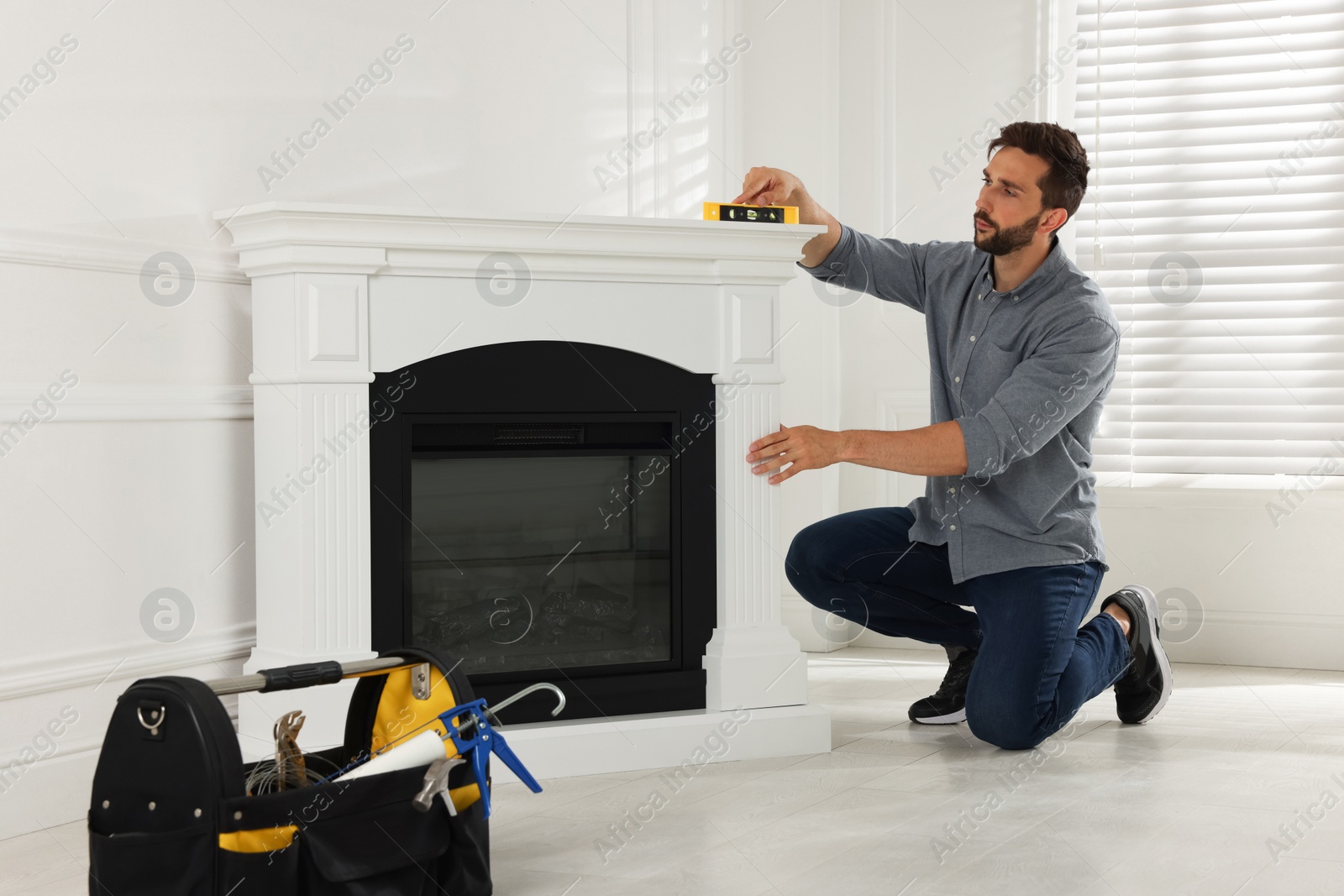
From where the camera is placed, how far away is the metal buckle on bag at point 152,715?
140cm

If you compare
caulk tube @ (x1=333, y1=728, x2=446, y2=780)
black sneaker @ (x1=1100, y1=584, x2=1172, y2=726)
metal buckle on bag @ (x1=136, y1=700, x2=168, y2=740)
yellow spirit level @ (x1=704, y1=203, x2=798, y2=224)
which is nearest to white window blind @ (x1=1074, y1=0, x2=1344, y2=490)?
black sneaker @ (x1=1100, y1=584, x2=1172, y2=726)

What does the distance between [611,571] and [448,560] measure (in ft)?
1.00

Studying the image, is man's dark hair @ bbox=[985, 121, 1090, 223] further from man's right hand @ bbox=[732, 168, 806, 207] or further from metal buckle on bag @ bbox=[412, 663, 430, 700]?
metal buckle on bag @ bbox=[412, 663, 430, 700]

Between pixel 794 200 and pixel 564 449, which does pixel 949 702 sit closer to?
pixel 564 449

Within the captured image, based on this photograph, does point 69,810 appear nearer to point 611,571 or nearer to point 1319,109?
point 611,571

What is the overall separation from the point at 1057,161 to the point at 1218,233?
3.74ft

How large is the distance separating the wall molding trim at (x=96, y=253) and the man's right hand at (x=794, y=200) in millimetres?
976

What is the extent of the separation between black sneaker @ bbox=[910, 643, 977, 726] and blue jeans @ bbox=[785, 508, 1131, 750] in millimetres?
53

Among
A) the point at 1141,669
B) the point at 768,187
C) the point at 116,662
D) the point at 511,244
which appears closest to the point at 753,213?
the point at 768,187

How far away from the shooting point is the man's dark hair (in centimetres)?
246

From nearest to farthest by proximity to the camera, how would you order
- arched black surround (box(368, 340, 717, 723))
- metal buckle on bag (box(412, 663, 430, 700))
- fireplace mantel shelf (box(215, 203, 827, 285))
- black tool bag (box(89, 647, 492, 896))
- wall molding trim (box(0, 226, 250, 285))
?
black tool bag (box(89, 647, 492, 896)), metal buckle on bag (box(412, 663, 430, 700)), wall molding trim (box(0, 226, 250, 285)), fireplace mantel shelf (box(215, 203, 827, 285)), arched black surround (box(368, 340, 717, 723))

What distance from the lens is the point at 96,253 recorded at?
2.08m

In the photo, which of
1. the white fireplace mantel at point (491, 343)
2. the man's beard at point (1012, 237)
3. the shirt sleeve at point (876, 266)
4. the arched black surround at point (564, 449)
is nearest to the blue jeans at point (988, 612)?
the white fireplace mantel at point (491, 343)

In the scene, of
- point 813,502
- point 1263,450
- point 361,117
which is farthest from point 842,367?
point 361,117
